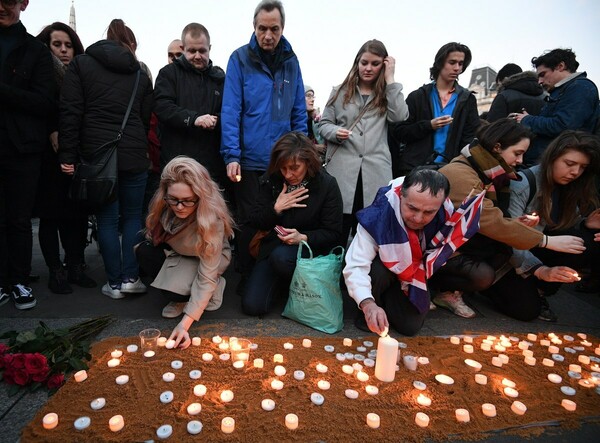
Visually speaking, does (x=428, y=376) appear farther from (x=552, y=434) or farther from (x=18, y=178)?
(x=18, y=178)

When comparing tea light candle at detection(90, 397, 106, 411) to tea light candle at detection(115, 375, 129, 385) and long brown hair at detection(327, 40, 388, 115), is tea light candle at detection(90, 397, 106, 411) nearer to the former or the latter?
tea light candle at detection(115, 375, 129, 385)

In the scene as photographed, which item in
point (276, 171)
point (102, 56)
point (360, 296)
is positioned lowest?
point (360, 296)

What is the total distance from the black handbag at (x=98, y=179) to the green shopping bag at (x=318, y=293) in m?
1.59

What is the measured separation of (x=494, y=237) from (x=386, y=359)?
4.89 feet

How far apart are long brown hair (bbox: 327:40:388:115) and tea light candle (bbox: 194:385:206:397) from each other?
9.17 feet

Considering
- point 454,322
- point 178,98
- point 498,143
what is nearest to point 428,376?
point 454,322

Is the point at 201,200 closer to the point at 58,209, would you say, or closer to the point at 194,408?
the point at 194,408

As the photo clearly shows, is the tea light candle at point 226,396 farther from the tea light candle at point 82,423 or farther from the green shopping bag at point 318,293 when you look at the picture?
the green shopping bag at point 318,293

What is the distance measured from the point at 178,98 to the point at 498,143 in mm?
2736

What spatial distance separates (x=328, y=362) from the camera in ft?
7.30

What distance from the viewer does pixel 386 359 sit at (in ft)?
6.58

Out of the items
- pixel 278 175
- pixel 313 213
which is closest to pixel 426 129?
pixel 313 213

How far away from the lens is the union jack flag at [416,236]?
2.47m

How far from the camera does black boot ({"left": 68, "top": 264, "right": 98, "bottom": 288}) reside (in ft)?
11.2
